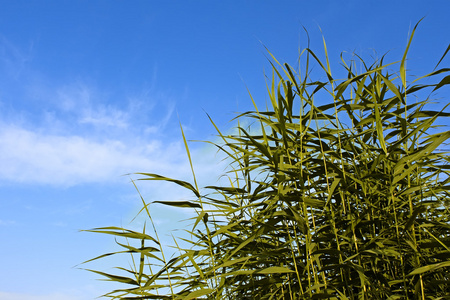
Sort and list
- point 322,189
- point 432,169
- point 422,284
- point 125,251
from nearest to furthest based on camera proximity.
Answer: point 422,284 → point 125,251 → point 322,189 → point 432,169

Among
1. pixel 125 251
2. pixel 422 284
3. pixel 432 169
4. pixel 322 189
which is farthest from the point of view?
pixel 432 169

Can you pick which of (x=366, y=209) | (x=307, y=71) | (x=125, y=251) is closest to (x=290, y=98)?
(x=307, y=71)

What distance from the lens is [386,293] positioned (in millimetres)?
1548

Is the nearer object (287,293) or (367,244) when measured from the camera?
(367,244)

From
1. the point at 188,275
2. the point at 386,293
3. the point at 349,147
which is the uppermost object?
the point at 349,147

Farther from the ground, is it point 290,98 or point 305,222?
point 290,98

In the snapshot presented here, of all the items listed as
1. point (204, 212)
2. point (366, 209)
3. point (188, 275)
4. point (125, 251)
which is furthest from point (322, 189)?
point (125, 251)

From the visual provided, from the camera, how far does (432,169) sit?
1.95m

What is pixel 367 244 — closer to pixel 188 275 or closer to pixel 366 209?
pixel 366 209

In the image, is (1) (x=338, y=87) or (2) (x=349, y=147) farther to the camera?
(2) (x=349, y=147)

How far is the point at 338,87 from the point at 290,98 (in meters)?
0.21

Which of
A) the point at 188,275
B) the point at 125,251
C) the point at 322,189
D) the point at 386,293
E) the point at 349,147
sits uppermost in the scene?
the point at 349,147

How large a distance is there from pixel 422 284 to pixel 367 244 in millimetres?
236

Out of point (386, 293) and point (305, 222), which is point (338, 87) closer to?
point (305, 222)
